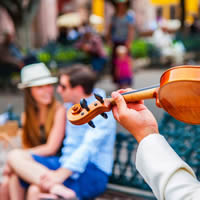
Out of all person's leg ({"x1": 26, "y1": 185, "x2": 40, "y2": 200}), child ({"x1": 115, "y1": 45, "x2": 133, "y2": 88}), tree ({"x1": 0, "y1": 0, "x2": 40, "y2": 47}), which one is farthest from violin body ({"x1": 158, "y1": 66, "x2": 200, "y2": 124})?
tree ({"x1": 0, "y1": 0, "x2": 40, "y2": 47})

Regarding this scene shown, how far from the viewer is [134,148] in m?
2.25

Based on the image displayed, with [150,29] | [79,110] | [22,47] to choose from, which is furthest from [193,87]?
[150,29]

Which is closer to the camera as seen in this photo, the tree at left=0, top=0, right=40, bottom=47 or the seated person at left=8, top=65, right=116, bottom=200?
the seated person at left=8, top=65, right=116, bottom=200

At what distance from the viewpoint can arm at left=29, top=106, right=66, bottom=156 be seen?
2.28m

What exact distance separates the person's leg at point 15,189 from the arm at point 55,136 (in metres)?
0.23

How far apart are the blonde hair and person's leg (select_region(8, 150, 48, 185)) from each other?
33cm

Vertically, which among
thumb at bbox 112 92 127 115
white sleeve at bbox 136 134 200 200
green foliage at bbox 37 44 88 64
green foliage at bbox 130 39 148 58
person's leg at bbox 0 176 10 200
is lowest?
green foliage at bbox 130 39 148 58

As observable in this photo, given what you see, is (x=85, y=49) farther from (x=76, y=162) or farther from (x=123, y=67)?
(x=76, y=162)

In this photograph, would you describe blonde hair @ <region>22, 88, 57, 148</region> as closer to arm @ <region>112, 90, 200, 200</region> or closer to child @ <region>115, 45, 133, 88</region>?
arm @ <region>112, 90, 200, 200</region>

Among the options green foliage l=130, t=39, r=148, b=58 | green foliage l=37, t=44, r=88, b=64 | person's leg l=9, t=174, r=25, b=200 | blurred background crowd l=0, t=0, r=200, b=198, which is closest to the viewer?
person's leg l=9, t=174, r=25, b=200

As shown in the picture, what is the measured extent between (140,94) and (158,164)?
272 millimetres

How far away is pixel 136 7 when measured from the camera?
14.7 metres

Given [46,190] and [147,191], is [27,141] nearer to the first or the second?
[46,190]

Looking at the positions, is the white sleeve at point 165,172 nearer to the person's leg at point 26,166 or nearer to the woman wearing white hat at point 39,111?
the person's leg at point 26,166
